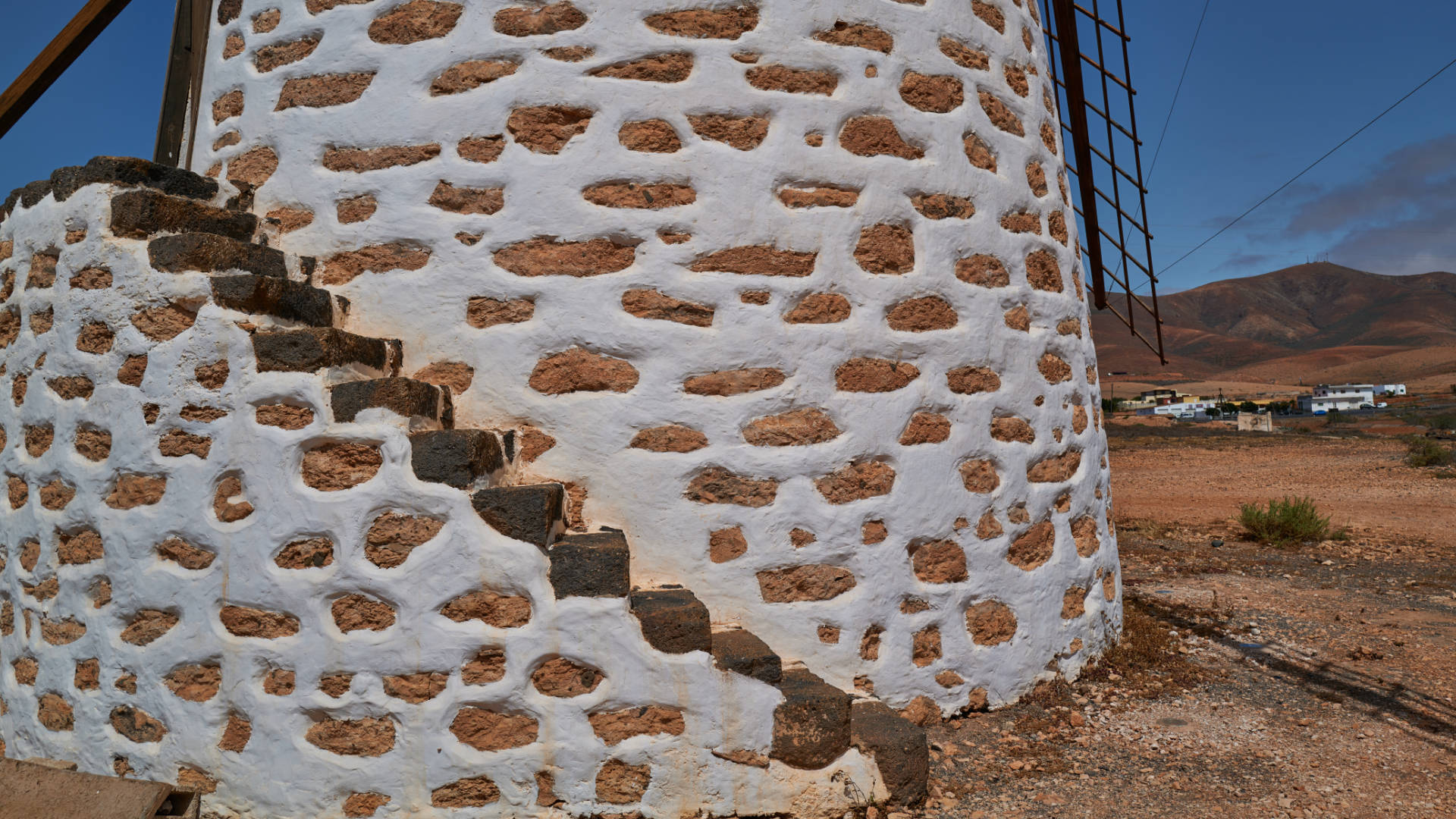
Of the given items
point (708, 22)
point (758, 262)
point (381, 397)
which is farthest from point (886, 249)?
point (381, 397)

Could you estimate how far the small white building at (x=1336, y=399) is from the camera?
4284 centimetres

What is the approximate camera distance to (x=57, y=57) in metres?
4.22

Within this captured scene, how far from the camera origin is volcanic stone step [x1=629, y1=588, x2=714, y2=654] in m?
2.63

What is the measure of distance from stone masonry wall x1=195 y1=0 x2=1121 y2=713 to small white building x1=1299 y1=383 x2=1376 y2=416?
44271mm

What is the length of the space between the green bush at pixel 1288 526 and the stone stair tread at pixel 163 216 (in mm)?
8526

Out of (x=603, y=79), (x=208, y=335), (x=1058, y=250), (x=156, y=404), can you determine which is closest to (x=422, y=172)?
(x=603, y=79)

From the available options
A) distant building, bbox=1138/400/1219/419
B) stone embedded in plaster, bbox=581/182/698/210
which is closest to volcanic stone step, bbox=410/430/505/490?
stone embedded in plaster, bbox=581/182/698/210

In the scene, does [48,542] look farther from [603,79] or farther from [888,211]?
[888,211]

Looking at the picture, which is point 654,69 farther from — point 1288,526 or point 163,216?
point 1288,526

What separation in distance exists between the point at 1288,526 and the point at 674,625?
7.62 m

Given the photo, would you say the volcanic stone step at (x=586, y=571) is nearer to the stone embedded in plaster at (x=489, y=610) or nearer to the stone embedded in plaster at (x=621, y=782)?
the stone embedded in plaster at (x=489, y=610)

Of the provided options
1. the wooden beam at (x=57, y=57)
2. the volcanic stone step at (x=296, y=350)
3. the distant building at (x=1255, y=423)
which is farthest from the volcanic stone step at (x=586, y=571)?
the distant building at (x=1255, y=423)

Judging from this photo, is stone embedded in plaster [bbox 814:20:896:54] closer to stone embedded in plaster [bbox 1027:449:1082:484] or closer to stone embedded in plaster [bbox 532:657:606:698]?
stone embedded in plaster [bbox 1027:449:1082:484]

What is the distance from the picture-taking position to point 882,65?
3.33 m
